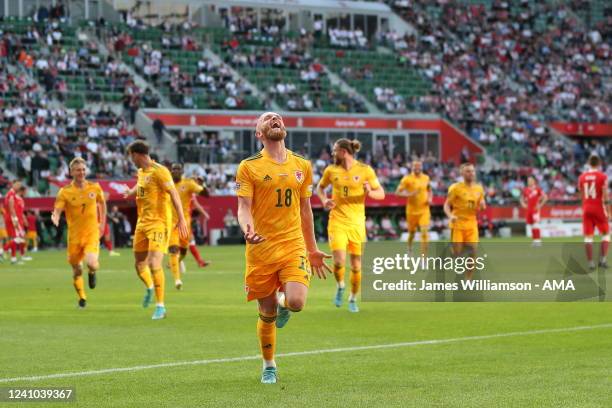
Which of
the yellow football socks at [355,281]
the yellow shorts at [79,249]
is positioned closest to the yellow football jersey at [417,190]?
the yellow football socks at [355,281]

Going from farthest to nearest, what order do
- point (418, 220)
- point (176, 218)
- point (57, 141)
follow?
point (57, 141)
point (418, 220)
point (176, 218)

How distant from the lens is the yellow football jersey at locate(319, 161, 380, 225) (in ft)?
59.6

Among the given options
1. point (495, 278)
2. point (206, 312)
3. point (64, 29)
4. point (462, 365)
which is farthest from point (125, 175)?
point (462, 365)

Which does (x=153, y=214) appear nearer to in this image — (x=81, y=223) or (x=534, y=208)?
(x=81, y=223)

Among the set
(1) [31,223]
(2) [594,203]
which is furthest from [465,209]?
(1) [31,223]

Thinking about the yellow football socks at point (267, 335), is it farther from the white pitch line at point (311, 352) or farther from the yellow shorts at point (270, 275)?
the white pitch line at point (311, 352)

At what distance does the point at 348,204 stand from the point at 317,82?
4415 cm

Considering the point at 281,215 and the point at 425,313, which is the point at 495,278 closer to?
the point at 425,313

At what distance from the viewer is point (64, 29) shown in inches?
2203

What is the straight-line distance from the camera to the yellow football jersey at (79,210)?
758 inches

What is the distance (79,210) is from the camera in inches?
759

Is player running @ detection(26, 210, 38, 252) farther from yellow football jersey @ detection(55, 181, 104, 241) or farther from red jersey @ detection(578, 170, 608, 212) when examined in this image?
yellow football jersey @ detection(55, 181, 104, 241)

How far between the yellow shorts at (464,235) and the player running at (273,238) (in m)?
11.9

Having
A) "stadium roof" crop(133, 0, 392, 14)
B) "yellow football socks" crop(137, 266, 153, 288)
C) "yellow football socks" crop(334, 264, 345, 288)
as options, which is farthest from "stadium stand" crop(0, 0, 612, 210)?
"yellow football socks" crop(334, 264, 345, 288)
